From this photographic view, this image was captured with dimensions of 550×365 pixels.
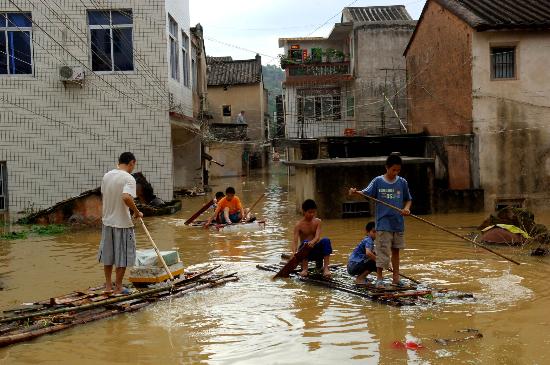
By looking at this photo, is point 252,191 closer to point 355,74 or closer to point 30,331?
point 355,74

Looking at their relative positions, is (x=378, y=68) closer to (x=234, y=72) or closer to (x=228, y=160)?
(x=228, y=160)

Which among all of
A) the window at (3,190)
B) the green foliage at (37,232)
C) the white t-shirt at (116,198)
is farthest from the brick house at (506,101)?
the window at (3,190)

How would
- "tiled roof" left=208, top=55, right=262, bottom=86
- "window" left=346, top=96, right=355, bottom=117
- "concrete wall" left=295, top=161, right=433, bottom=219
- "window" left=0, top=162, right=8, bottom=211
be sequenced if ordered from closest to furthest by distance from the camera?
1. "concrete wall" left=295, top=161, right=433, bottom=219
2. "window" left=0, top=162, right=8, bottom=211
3. "window" left=346, top=96, right=355, bottom=117
4. "tiled roof" left=208, top=55, right=262, bottom=86

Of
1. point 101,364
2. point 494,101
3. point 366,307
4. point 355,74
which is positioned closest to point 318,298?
point 366,307

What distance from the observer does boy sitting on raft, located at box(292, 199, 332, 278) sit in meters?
8.81

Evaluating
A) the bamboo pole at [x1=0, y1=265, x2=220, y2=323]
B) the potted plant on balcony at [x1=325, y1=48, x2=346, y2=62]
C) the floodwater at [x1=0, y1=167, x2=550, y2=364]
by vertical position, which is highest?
the potted plant on balcony at [x1=325, y1=48, x2=346, y2=62]

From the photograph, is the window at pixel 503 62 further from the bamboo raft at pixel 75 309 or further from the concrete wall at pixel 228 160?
the concrete wall at pixel 228 160

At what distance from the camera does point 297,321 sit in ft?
22.6

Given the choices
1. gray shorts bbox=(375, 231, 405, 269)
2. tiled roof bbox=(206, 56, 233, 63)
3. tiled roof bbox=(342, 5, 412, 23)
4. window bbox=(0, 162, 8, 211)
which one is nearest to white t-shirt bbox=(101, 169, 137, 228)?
gray shorts bbox=(375, 231, 405, 269)

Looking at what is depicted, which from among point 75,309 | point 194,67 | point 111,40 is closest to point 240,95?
point 194,67

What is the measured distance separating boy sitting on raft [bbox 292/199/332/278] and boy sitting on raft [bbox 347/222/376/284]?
1.32 feet

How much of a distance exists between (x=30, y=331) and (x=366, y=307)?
3.67m

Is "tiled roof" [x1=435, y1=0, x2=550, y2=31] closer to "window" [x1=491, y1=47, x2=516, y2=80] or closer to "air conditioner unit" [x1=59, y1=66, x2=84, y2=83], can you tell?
"window" [x1=491, y1=47, x2=516, y2=80]

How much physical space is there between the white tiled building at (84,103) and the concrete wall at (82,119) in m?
0.03
